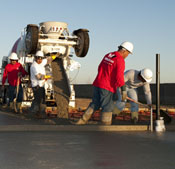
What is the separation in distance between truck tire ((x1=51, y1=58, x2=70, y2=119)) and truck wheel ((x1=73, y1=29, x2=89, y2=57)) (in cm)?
101

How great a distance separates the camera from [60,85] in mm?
17547

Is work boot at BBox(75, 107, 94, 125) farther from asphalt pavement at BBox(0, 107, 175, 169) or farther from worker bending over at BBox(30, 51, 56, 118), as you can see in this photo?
worker bending over at BBox(30, 51, 56, 118)

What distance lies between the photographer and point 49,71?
699 inches

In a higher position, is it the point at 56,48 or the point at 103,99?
the point at 56,48

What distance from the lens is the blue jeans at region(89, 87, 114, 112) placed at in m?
10.6

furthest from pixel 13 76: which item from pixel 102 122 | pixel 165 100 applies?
pixel 165 100

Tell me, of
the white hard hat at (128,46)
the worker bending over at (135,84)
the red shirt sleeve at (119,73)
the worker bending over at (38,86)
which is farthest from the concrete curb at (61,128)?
the worker bending over at (38,86)

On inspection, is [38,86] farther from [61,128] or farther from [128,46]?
[128,46]

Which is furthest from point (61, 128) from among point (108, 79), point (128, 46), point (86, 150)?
point (86, 150)

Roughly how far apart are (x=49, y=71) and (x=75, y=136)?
8587mm

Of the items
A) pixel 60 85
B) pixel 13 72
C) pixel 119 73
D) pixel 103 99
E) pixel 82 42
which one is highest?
pixel 82 42

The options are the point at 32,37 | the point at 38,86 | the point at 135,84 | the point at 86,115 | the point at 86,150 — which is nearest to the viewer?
the point at 86,150

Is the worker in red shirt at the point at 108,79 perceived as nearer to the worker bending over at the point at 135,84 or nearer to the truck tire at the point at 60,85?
the worker bending over at the point at 135,84

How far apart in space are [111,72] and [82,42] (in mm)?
7172
